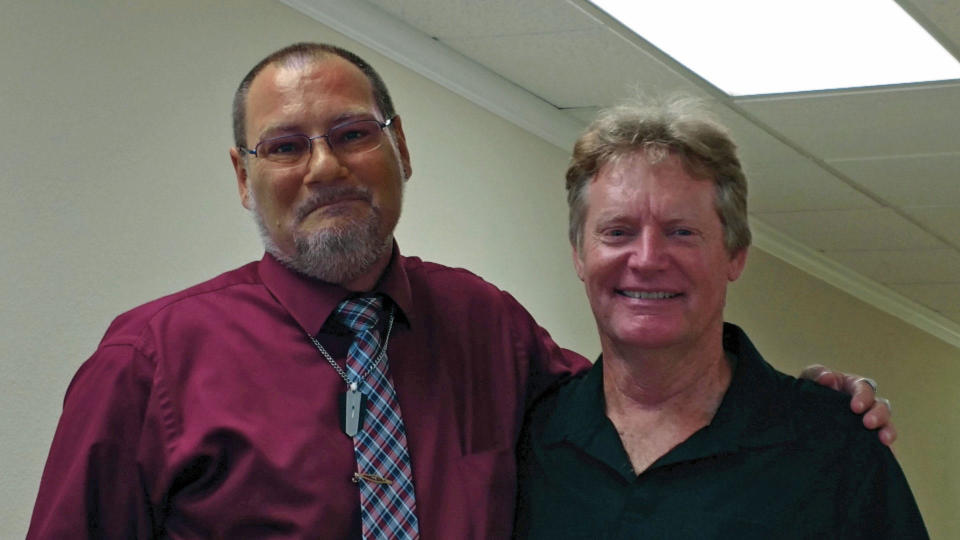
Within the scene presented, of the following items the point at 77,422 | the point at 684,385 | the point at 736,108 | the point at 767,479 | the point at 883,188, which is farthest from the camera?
the point at 883,188

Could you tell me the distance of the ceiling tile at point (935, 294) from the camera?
781 centimetres

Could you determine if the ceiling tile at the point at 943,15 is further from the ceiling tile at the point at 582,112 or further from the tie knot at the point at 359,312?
the tie knot at the point at 359,312

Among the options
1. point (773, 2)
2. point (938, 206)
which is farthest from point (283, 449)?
point (938, 206)

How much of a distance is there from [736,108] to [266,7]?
1861 mm

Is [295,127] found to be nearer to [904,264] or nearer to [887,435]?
[887,435]

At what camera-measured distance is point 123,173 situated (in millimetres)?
2951

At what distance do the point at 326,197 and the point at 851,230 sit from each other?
16.5 feet

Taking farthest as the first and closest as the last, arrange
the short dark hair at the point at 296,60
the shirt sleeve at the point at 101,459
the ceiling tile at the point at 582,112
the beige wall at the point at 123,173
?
the ceiling tile at the point at 582,112, the beige wall at the point at 123,173, the short dark hair at the point at 296,60, the shirt sleeve at the point at 101,459

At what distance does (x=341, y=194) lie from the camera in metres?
1.85

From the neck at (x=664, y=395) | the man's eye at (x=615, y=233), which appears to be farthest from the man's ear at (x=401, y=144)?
the neck at (x=664, y=395)

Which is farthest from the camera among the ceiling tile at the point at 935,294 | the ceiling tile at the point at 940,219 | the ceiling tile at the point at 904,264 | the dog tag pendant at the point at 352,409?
the ceiling tile at the point at 935,294

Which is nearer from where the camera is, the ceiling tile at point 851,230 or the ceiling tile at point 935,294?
the ceiling tile at point 851,230

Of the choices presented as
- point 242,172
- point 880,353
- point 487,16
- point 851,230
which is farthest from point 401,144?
point 880,353

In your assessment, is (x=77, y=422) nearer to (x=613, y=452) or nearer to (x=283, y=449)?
(x=283, y=449)
